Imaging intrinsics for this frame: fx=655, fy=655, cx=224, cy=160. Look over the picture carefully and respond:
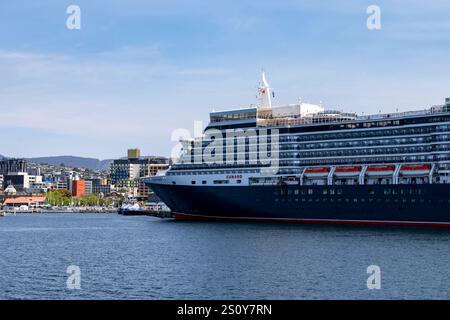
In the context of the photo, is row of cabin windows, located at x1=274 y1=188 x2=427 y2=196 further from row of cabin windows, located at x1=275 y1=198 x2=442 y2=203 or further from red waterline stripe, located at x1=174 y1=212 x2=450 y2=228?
red waterline stripe, located at x1=174 y1=212 x2=450 y2=228

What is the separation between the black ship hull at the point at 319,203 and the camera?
226ft

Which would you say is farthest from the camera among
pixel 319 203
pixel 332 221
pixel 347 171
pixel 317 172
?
pixel 317 172

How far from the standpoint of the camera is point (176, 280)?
36844 millimetres

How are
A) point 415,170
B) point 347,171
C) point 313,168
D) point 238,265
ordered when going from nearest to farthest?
point 238,265 → point 415,170 → point 347,171 → point 313,168

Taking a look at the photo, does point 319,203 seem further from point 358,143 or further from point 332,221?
point 358,143

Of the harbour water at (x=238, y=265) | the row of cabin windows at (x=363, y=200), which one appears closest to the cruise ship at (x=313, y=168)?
the row of cabin windows at (x=363, y=200)

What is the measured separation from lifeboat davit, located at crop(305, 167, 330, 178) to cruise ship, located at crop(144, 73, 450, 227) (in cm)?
13

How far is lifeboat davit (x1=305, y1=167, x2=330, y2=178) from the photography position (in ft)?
256

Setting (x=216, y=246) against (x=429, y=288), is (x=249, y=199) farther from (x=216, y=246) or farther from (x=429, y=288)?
(x=429, y=288)

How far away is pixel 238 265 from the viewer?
42.6 meters

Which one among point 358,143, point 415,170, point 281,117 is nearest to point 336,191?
point 358,143

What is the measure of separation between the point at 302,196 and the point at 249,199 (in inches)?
266

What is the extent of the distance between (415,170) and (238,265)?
118ft
